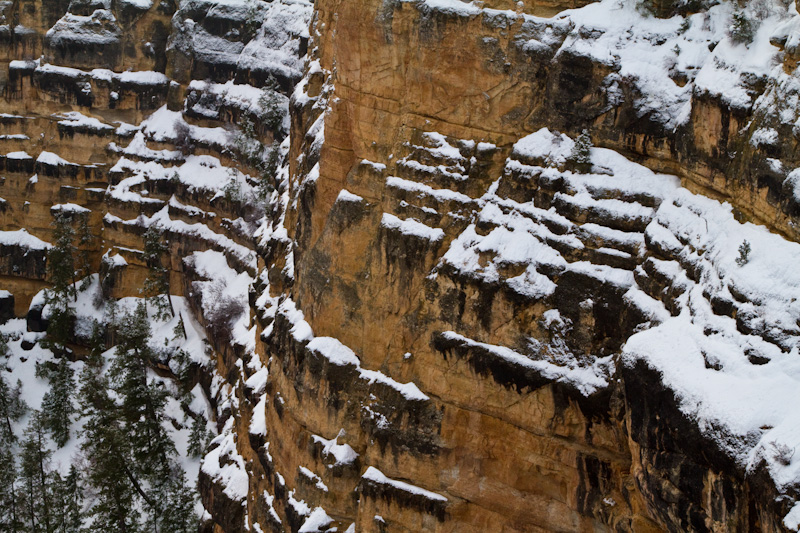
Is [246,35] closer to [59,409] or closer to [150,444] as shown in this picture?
[59,409]

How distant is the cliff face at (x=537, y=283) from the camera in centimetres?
1784

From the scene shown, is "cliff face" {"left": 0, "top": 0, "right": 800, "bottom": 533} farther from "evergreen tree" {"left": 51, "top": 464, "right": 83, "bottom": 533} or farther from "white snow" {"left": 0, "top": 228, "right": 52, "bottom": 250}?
"white snow" {"left": 0, "top": 228, "right": 52, "bottom": 250}

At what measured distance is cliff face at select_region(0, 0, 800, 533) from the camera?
1784cm

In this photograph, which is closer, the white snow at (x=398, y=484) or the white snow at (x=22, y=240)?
the white snow at (x=398, y=484)

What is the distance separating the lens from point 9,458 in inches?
2072

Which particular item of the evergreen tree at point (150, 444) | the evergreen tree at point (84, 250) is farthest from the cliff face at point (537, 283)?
the evergreen tree at point (84, 250)

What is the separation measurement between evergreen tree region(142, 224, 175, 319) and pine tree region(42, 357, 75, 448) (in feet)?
27.6

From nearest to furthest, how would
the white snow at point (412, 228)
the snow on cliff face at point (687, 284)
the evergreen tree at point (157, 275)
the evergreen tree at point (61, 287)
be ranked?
the snow on cliff face at point (687, 284) → the white snow at point (412, 228) → the evergreen tree at point (157, 275) → the evergreen tree at point (61, 287)

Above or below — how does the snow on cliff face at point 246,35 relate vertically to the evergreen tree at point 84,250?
above

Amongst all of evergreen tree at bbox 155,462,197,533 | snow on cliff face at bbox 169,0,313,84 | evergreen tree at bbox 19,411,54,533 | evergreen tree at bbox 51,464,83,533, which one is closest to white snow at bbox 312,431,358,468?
evergreen tree at bbox 155,462,197,533

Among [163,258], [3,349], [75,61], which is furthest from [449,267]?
[75,61]

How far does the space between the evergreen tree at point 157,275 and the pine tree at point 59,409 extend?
8.41m

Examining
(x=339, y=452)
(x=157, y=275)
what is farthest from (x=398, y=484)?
(x=157, y=275)

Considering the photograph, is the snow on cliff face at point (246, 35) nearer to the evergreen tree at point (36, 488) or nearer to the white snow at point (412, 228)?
the evergreen tree at point (36, 488)
